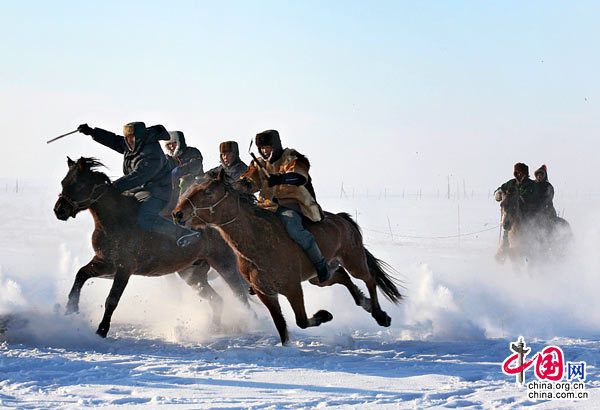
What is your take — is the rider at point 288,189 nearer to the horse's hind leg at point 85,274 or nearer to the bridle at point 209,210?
the bridle at point 209,210

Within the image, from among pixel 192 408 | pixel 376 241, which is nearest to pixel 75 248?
pixel 376 241

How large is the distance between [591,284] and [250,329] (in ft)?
25.5

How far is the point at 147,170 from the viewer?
959 centimetres

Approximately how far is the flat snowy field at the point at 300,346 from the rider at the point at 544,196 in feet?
3.34

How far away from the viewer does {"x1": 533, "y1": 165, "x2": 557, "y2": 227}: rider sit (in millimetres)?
15336

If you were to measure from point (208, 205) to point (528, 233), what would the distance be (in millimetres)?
9348

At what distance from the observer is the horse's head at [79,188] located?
29.4ft

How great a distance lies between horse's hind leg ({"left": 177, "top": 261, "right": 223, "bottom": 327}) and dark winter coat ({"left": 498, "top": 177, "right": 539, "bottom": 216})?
23.8 feet

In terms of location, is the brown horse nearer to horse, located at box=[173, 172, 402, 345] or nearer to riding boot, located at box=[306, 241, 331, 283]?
horse, located at box=[173, 172, 402, 345]

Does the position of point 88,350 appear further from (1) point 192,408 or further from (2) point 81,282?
(1) point 192,408

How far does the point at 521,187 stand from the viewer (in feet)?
50.0

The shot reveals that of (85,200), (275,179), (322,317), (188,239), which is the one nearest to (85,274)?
(85,200)

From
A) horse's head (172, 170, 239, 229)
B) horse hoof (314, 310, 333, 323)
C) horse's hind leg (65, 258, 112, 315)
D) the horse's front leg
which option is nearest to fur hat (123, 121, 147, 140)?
horse's hind leg (65, 258, 112, 315)

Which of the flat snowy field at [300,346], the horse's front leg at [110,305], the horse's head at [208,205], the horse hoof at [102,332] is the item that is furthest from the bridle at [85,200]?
the horse's head at [208,205]
